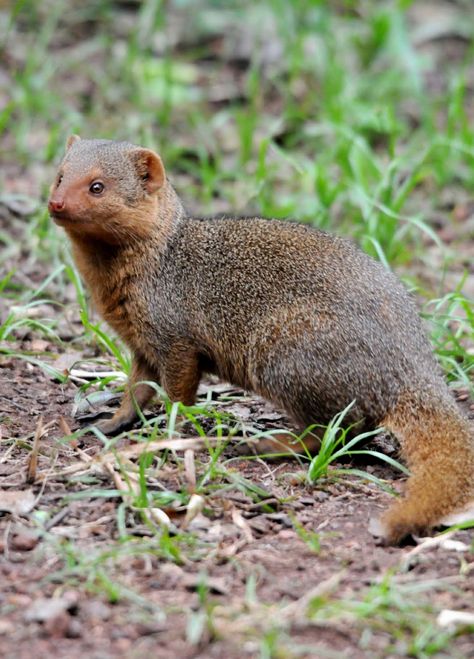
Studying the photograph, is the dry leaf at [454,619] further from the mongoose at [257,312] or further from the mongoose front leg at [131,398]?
the mongoose front leg at [131,398]

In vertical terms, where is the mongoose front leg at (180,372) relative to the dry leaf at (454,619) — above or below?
above

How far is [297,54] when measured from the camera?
31.8 ft

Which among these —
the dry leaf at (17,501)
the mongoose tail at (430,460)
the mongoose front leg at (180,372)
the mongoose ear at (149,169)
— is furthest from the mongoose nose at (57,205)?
the mongoose tail at (430,460)

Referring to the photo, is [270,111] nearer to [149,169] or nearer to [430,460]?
[149,169]

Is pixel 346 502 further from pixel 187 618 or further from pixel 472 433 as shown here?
pixel 187 618

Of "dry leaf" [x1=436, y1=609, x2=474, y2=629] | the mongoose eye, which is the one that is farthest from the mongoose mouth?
"dry leaf" [x1=436, y1=609, x2=474, y2=629]

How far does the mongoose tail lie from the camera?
4.13 meters

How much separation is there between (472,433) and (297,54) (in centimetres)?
578

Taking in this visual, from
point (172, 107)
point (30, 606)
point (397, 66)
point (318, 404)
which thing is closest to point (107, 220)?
point (318, 404)

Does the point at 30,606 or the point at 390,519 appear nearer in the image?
the point at 30,606

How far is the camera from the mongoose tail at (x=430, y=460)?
4133 mm

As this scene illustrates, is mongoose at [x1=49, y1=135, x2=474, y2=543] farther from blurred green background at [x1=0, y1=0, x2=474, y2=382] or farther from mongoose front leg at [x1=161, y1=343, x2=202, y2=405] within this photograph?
blurred green background at [x1=0, y1=0, x2=474, y2=382]

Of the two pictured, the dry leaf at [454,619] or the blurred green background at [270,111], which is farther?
the blurred green background at [270,111]

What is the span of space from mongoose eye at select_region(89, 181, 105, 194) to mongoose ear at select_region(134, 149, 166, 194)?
30 centimetres
